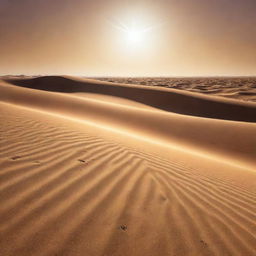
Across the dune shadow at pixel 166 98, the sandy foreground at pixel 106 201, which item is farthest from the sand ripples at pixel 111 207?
the dune shadow at pixel 166 98

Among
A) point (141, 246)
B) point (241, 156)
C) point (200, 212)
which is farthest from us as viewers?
point (241, 156)

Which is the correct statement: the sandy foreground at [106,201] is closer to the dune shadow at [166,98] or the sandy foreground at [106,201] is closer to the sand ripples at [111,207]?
the sand ripples at [111,207]

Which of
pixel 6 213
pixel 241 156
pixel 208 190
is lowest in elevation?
pixel 241 156

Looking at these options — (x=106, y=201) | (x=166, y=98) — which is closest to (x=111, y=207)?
(x=106, y=201)

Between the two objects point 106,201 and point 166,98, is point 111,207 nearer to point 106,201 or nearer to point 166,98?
point 106,201

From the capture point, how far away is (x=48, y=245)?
1340mm

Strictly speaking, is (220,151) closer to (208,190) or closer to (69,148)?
(208,190)

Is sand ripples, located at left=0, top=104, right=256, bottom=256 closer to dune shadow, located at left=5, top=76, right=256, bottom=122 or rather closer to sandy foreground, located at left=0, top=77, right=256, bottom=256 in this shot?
sandy foreground, located at left=0, top=77, right=256, bottom=256

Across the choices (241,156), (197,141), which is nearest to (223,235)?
(241,156)

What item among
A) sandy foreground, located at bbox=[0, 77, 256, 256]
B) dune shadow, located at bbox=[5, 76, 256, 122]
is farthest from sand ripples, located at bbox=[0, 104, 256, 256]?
dune shadow, located at bbox=[5, 76, 256, 122]

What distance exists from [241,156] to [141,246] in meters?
5.59

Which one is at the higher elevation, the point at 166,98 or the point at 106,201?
the point at 166,98

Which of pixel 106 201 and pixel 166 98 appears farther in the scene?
pixel 166 98

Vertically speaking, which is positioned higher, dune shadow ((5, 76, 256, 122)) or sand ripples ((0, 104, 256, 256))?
dune shadow ((5, 76, 256, 122))
